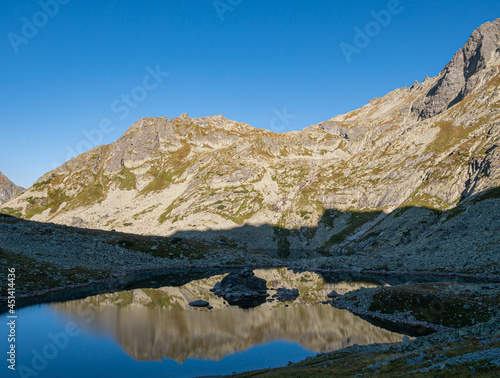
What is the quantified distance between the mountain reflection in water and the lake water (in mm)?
131

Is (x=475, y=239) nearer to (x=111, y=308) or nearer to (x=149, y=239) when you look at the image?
(x=111, y=308)

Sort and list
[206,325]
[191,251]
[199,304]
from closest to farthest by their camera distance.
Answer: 1. [206,325]
2. [199,304]
3. [191,251]

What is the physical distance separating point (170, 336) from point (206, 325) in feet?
22.3

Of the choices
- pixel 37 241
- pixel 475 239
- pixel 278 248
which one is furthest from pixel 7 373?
pixel 278 248

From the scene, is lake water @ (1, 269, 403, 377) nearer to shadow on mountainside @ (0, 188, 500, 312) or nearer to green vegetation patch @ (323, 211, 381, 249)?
shadow on mountainside @ (0, 188, 500, 312)

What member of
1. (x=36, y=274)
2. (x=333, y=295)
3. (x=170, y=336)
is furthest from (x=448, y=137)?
Result: (x=36, y=274)

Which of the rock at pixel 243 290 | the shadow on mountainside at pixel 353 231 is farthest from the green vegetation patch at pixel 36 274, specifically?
the shadow on mountainside at pixel 353 231

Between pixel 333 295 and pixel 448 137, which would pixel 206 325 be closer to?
pixel 333 295

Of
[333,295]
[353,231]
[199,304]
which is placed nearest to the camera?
[199,304]

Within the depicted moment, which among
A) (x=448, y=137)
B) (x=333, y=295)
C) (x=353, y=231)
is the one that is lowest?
(x=333, y=295)

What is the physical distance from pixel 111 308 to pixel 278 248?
124 metres

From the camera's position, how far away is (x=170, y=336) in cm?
4531

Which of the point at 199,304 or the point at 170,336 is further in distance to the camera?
the point at 199,304

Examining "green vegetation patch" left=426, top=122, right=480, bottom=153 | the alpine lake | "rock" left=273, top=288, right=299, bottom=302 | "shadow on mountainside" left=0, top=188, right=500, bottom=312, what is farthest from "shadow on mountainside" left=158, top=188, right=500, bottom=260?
the alpine lake
